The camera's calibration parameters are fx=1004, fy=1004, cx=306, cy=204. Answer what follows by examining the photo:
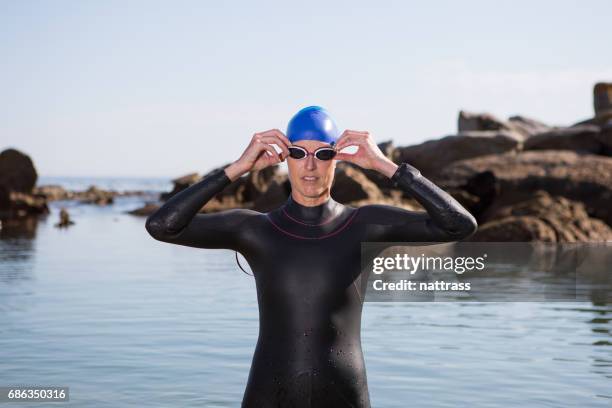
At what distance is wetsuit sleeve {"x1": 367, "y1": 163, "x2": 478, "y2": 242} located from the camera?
5.34 meters

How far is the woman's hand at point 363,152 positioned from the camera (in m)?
5.37

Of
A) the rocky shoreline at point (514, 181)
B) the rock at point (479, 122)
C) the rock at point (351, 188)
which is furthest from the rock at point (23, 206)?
the rock at point (351, 188)

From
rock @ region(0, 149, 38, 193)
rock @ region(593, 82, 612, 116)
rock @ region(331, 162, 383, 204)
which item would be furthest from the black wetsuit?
rock @ region(593, 82, 612, 116)

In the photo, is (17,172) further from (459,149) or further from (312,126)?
(312,126)

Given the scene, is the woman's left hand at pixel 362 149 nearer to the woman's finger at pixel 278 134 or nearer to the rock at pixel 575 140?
the woman's finger at pixel 278 134

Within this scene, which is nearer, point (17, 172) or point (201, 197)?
point (201, 197)

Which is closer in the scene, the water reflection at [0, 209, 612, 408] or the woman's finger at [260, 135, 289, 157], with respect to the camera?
the woman's finger at [260, 135, 289, 157]

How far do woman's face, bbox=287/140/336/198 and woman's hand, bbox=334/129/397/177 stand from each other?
0.09 meters

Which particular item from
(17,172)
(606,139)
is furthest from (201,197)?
(17,172)

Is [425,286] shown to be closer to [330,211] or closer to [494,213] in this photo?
[494,213]

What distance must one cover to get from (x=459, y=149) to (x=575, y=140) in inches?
192

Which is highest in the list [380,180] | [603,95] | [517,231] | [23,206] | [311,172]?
[603,95]

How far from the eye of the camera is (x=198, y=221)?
18.0 feet

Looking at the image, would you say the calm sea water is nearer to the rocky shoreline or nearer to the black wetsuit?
the black wetsuit
